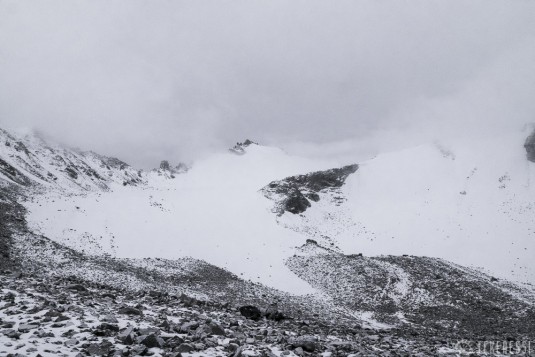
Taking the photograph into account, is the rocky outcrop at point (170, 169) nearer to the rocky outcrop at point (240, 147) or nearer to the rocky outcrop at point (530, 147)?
the rocky outcrop at point (240, 147)

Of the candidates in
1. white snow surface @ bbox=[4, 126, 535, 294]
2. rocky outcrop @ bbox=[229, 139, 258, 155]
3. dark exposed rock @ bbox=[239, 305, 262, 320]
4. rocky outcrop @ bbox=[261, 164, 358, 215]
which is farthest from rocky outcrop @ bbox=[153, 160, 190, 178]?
dark exposed rock @ bbox=[239, 305, 262, 320]

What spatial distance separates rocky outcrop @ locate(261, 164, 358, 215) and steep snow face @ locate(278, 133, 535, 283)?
1907 mm

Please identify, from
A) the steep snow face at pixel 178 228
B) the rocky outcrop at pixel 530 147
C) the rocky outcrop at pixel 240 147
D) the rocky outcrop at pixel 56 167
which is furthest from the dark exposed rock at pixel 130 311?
the rocky outcrop at pixel 240 147

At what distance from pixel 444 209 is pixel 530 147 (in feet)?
104

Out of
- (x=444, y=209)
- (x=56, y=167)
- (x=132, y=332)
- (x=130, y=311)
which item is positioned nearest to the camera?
(x=132, y=332)

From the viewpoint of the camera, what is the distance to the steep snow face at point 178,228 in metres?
36.7

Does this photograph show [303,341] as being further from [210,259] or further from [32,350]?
[210,259]

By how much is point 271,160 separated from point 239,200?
54.8m

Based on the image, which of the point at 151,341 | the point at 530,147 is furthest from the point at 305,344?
the point at 530,147

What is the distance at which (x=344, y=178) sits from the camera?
89188 mm

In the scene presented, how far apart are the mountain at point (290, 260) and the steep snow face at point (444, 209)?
0.39 meters

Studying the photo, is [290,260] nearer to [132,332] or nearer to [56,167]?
[132,332]

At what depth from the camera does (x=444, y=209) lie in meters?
69.8

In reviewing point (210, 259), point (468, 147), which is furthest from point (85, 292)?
point (468, 147)
